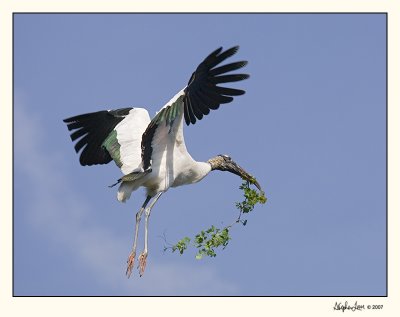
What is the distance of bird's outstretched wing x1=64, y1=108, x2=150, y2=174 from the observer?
16.4 m

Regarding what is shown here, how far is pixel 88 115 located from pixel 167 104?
275 centimetres

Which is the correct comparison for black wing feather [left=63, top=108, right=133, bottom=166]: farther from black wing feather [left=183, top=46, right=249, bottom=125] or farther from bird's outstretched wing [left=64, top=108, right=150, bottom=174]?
black wing feather [left=183, top=46, right=249, bottom=125]

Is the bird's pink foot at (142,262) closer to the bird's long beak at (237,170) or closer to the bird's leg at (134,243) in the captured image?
the bird's leg at (134,243)

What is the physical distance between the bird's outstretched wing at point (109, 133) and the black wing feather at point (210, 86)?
6.33ft

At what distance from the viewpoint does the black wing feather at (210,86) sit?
45.8ft

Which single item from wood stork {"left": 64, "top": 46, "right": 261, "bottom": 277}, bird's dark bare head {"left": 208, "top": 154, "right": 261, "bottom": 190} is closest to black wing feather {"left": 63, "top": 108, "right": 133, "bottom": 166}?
wood stork {"left": 64, "top": 46, "right": 261, "bottom": 277}

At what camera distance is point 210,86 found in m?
14.2

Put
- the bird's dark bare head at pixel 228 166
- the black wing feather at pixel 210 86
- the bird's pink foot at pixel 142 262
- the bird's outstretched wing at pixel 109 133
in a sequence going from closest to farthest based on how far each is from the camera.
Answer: the black wing feather at pixel 210 86
the bird's pink foot at pixel 142 262
the bird's outstretched wing at pixel 109 133
the bird's dark bare head at pixel 228 166

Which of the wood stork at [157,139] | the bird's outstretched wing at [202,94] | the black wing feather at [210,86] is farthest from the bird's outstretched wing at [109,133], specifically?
the black wing feather at [210,86]

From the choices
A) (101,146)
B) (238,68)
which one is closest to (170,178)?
(101,146)

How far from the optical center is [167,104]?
1451 centimetres

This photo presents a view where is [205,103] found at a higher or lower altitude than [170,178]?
higher
